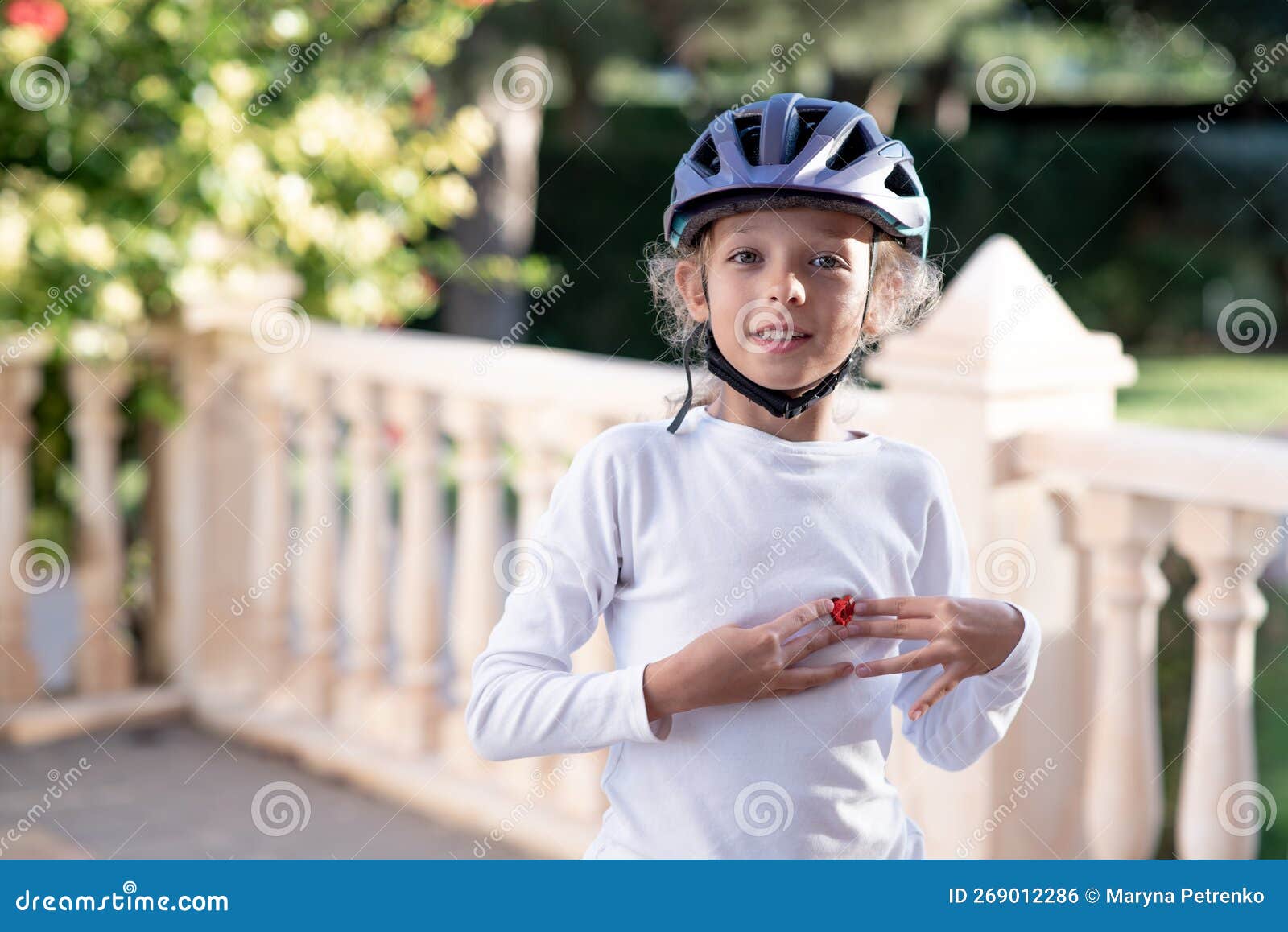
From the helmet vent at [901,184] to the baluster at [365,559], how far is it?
232 centimetres

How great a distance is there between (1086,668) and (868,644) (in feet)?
3.77

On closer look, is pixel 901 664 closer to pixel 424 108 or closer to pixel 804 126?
pixel 804 126

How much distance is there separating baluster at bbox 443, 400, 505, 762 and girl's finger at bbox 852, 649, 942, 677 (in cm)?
206

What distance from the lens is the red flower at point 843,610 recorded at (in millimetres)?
1385

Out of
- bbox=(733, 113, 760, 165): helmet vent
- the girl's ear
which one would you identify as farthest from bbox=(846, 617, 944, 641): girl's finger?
bbox=(733, 113, 760, 165): helmet vent

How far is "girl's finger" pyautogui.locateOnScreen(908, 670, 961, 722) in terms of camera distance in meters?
1.42

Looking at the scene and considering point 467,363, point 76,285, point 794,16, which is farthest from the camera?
point 794,16

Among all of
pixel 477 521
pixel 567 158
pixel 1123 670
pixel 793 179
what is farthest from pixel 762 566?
pixel 567 158

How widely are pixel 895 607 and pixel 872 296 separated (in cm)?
34

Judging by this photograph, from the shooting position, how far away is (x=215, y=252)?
155 inches

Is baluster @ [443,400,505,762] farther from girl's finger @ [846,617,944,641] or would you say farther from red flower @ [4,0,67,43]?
girl's finger @ [846,617,944,641]
